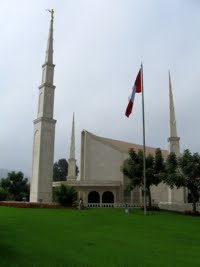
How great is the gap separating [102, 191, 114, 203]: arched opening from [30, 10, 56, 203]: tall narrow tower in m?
9.56

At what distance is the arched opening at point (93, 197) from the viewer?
45.3 meters

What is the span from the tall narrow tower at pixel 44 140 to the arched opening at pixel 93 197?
884 cm

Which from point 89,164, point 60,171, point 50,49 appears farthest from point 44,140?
point 60,171

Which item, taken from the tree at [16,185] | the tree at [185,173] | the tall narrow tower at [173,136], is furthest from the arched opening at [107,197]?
the tree at [185,173]

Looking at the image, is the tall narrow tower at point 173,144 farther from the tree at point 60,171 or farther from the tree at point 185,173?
the tree at point 60,171

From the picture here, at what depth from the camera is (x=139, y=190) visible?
44.8m

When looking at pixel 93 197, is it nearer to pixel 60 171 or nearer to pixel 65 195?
pixel 65 195

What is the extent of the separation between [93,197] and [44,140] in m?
11.0

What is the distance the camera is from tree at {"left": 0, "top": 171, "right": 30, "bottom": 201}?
5094cm

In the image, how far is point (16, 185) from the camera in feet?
168

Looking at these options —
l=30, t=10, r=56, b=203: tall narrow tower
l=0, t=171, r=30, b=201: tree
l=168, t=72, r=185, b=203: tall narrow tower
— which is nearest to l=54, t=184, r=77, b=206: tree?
l=30, t=10, r=56, b=203: tall narrow tower

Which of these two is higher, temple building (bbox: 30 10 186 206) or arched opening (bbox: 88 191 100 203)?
temple building (bbox: 30 10 186 206)

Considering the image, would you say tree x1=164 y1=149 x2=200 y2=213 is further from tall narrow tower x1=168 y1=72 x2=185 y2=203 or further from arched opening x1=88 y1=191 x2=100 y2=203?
arched opening x1=88 y1=191 x2=100 y2=203

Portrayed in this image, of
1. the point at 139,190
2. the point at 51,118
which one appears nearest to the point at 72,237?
the point at 51,118
